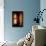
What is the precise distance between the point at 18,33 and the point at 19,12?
0.87 metres

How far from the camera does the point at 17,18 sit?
5.74 m

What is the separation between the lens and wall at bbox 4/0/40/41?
5.66 metres

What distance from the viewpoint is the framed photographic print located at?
18.7 feet

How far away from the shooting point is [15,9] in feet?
18.7

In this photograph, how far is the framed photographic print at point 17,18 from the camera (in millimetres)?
5715

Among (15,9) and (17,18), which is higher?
(15,9)

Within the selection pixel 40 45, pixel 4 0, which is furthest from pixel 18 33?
pixel 40 45

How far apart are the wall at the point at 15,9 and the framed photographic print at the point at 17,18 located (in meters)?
0.12

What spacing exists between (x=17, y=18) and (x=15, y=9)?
0.38 metres

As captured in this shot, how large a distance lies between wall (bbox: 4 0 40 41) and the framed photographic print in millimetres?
124

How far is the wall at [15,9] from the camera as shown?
5.66 m

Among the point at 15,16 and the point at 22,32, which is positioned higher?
the point at 15,16

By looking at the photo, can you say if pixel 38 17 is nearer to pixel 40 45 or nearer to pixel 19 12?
pixel 19 12

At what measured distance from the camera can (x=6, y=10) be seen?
564 cm
